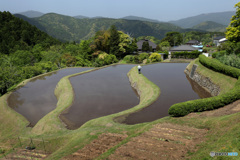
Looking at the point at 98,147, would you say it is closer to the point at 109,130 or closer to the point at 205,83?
the point at 109,130

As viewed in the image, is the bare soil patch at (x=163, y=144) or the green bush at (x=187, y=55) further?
the green bush at (x=187, y=55)

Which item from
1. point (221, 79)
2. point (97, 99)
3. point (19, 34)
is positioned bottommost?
point (97, 99)

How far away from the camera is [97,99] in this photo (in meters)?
19.6

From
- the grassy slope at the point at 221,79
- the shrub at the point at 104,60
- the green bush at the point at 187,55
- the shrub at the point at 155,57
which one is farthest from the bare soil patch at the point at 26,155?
the green bush at the point at 187,55

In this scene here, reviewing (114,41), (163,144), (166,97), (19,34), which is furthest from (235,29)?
(19,34)

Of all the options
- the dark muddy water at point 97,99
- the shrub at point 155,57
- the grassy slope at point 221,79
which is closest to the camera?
the dark muddy water at point 97,99

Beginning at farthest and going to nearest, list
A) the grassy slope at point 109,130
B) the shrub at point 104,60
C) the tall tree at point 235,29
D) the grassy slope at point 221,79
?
the shrub at point 104,60, the tall tree at point 235,29, the grassy slope at point 221,79, the grassy slope at point 109,130

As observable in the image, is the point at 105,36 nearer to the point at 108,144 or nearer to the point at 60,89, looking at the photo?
the point at 60,89

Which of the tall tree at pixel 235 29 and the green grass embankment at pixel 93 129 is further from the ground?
the tall tree at pixel 235 29

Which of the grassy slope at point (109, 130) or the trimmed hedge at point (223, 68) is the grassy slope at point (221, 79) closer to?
the trimmed hedge at point (223, 68)

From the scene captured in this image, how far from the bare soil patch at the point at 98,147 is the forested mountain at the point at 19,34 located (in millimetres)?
72454

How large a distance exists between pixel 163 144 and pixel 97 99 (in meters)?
12.7

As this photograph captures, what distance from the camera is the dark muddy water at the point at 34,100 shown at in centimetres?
1817

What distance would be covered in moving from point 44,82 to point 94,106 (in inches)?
654
